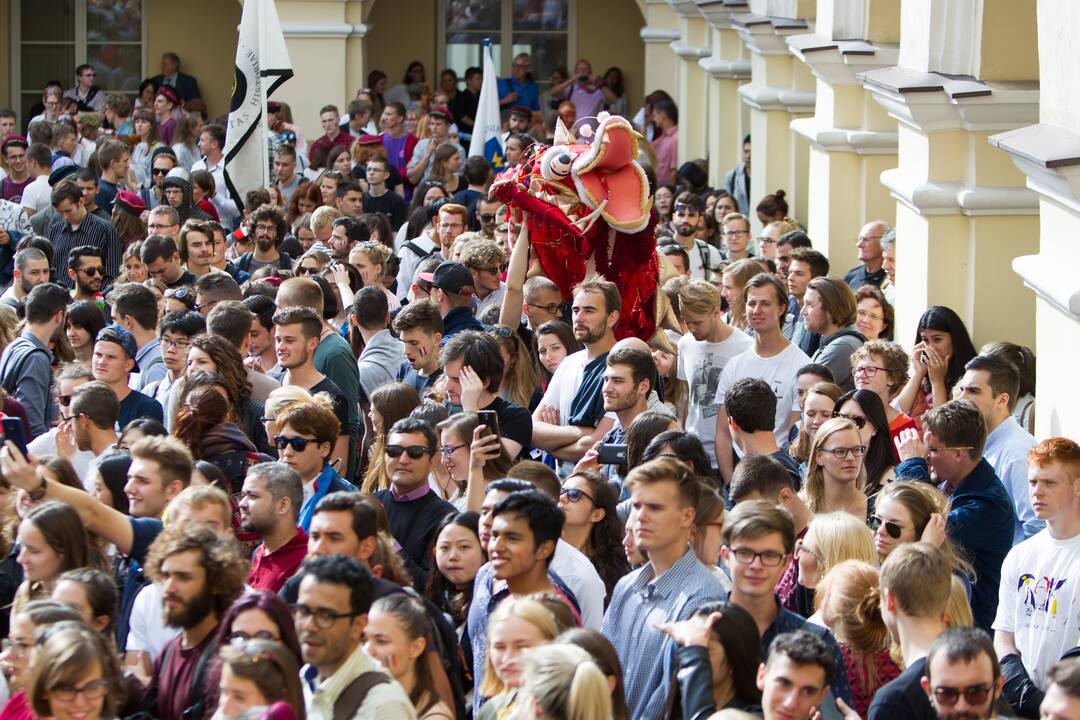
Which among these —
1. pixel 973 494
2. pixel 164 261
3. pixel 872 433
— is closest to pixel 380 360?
pixel 164 261

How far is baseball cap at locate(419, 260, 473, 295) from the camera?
9281mm

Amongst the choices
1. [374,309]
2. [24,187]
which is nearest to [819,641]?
[374,309]

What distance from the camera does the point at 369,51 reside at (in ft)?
84.8

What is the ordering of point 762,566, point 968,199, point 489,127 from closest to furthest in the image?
point 762,566
point 968,199
point 489,127

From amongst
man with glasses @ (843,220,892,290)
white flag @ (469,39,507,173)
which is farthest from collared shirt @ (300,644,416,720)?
white flag @ (469,39,507,173)

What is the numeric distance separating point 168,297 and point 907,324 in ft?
12.7

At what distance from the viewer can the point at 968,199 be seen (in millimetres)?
9375

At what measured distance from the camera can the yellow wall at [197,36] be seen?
24938mm

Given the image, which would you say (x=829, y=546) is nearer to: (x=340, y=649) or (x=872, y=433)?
(x=872, y=433)

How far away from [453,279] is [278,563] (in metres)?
3.15

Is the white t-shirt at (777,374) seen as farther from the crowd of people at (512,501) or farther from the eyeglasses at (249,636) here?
the eyeglasses at (249,636)

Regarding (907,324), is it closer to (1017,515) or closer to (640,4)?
(1017,515)

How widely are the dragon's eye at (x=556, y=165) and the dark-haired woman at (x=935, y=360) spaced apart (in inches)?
81.8

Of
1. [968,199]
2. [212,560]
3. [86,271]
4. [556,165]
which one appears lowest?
[212,560]
